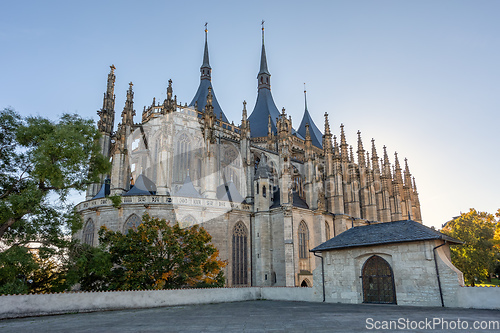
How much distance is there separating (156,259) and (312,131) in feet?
146

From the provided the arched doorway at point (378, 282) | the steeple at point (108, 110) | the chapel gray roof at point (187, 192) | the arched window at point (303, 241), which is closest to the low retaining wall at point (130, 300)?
the arched doorway at point (378, 282)

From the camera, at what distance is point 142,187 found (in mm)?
30438

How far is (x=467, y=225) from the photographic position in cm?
4097

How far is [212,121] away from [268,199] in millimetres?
9105

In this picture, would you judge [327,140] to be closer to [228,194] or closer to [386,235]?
[228,194]

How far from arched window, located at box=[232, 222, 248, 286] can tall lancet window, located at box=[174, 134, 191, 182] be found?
8351mm

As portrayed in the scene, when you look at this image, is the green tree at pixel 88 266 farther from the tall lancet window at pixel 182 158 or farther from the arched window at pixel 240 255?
the tall lancet window at pixel 182 158

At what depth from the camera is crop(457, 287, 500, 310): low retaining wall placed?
559 inches

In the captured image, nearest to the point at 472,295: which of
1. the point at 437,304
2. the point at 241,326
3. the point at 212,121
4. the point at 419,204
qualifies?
the point at 437,304

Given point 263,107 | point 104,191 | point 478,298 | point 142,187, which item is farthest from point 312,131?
point 478,298

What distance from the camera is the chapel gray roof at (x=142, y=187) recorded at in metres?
29.1

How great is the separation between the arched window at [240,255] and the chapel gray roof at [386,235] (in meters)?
12.2

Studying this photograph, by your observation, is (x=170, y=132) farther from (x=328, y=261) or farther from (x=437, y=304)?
(x=437, y=304)

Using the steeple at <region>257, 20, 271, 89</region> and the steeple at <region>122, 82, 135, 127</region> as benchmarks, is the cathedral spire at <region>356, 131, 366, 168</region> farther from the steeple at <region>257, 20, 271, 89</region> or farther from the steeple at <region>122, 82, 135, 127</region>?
the steeple at <region>122, 82, 135, 127</region>
